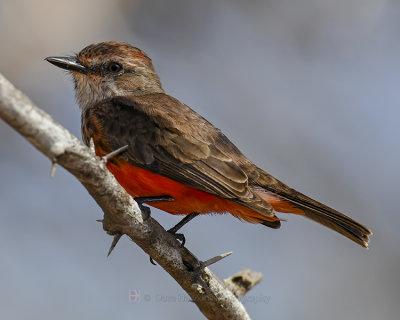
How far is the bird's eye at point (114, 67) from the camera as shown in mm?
6355

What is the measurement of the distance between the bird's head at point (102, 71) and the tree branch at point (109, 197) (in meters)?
2.34

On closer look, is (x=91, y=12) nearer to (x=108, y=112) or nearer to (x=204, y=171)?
(x=108, y=112)

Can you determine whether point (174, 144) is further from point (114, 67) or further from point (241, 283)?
point (114, 67)

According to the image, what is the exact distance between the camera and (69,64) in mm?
6262

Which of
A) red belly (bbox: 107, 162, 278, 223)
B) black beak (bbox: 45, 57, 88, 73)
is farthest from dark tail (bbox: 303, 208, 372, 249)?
black beak (bbox: 45, 57, 88, 73)

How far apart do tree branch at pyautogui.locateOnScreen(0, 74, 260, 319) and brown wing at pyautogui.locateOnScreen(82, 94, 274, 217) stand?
65cm

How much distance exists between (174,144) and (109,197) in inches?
65.4

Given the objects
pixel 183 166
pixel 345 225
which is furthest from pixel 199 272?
pixel 345 225

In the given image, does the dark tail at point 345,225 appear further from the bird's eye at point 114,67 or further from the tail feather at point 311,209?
the bird's eye at point 114,67

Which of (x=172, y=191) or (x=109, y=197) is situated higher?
(x=172, y=191)

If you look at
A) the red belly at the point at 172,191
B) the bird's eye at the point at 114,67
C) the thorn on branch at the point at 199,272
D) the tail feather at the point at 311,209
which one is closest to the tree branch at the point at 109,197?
the thorn on branch at the point at 199,272

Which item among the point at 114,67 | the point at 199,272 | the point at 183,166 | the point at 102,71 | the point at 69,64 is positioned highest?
the point at 114,67

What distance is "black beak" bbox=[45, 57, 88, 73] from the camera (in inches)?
246

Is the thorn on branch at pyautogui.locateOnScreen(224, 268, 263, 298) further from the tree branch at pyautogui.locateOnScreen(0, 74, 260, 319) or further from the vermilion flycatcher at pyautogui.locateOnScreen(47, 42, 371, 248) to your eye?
the tree branch at pyautogui.locateOnScreen(0, 74, 260, 319)
